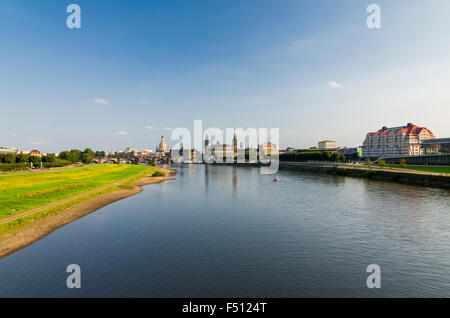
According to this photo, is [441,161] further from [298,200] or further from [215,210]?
[215,210]

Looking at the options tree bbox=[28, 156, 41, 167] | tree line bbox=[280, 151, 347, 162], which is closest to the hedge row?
tree bbox=[28, 156, 41, 167]

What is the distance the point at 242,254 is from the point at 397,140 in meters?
193

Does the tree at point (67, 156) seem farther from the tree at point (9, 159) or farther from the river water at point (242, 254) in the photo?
the river water at point (242, 254)

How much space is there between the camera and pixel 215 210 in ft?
132

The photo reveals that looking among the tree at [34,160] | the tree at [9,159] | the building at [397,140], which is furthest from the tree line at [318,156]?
the tree at [9,159]

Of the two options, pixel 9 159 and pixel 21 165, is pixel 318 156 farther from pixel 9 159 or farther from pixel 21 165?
pixel 9 159

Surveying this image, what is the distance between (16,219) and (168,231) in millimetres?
18068

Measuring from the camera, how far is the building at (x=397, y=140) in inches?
6386

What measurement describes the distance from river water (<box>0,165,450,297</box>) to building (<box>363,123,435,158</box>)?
501 feet

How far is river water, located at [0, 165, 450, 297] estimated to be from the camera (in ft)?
54.0

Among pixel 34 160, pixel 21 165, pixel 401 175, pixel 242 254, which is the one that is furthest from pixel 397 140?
pixel 34 160

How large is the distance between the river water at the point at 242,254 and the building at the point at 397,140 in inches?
6008

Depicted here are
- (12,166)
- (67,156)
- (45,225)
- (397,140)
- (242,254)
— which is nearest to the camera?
(242,254)

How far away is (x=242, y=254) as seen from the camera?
22109 mm
